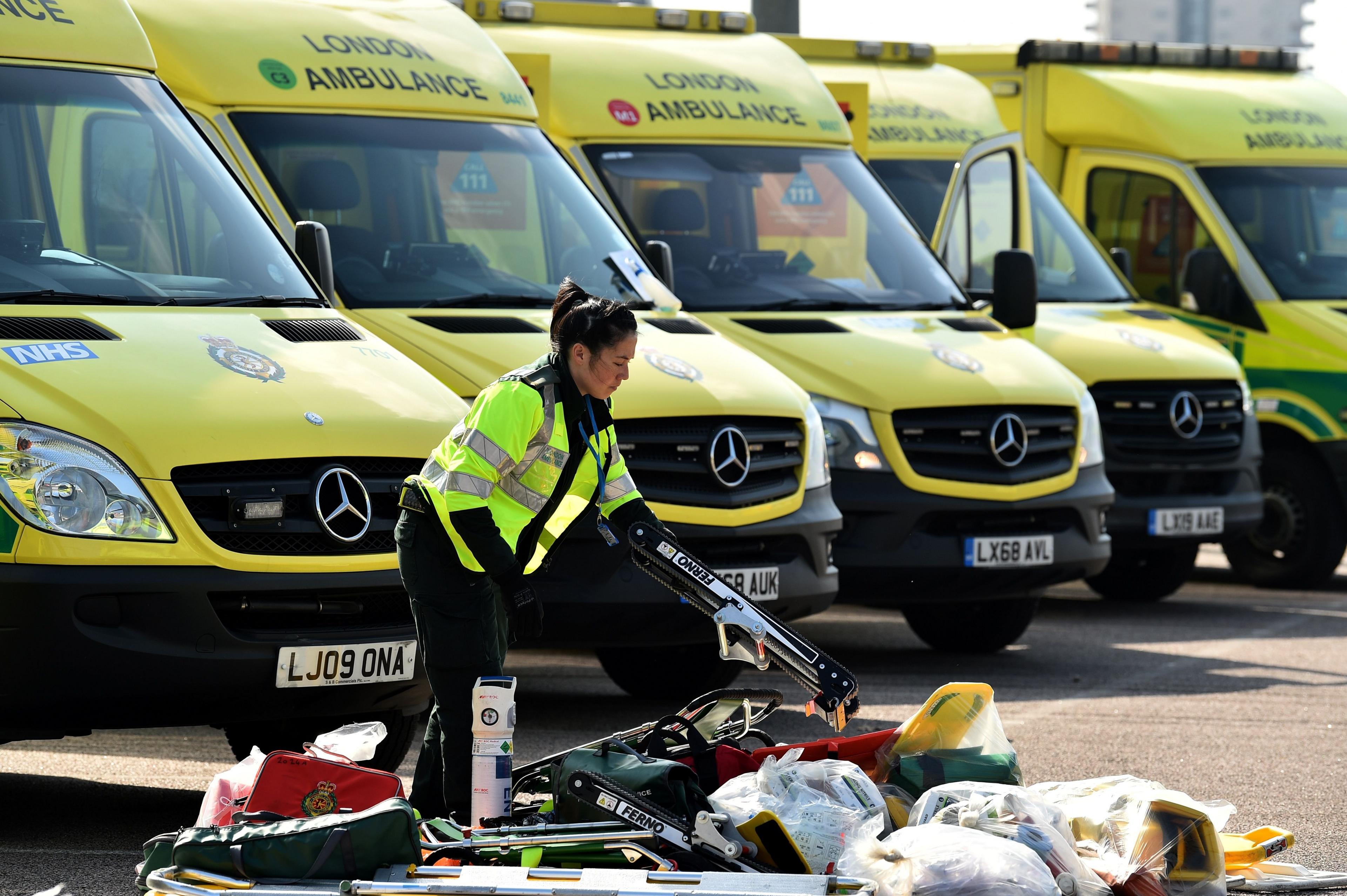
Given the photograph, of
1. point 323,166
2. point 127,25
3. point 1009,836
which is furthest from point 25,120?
point 1009,836

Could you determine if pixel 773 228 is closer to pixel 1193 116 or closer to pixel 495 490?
pixel 1193 116

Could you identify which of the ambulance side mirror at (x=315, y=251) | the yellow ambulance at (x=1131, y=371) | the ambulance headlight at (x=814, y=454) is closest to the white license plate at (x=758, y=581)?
the ambulance headlight at (x=814, y=454)

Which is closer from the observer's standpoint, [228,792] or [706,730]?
[228,792]

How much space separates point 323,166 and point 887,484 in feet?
9.57

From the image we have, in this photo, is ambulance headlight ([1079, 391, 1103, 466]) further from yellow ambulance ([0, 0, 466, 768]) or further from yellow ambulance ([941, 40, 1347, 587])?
yellow ambulance ([0, 0, 466, 768])

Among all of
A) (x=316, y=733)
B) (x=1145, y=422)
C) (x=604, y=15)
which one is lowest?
(x=1145, y=422)

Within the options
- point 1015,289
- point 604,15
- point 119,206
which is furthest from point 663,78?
point 119,206

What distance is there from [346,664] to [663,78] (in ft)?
17.6

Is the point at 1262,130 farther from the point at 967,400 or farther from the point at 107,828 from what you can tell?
the point at 107,828

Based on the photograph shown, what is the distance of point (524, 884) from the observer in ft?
17.1

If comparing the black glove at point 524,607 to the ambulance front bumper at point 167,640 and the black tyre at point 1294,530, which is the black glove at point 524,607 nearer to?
the ambulance front bumper at point 167,640

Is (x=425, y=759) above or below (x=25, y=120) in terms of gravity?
below

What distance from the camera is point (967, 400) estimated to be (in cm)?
996

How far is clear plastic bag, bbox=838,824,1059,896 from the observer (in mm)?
5215
